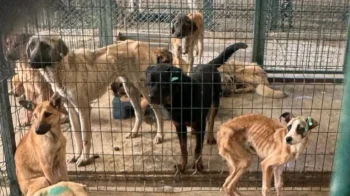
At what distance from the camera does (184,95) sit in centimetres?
397

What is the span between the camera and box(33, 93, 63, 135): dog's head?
3.38 metres

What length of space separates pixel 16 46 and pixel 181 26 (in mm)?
2868

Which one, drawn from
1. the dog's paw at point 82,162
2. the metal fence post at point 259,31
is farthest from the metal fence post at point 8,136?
the metal fence post at point 259,31

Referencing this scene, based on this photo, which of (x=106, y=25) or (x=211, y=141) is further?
(x=106, y=25)

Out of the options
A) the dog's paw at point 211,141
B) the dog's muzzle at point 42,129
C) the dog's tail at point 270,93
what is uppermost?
the dog's muzzle at point 42,129

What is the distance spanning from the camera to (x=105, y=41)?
6445mm

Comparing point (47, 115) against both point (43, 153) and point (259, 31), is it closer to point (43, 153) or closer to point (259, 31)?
point (43, 153)

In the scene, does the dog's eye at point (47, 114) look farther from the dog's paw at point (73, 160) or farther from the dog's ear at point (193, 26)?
the dog's ear at point (193, 26)

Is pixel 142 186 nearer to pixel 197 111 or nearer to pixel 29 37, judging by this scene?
Result: pixel 197 111

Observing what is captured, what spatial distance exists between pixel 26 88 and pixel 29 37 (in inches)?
53.3

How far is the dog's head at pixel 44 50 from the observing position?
3.89 metres

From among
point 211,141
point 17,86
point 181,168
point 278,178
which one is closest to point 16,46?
point 17,86

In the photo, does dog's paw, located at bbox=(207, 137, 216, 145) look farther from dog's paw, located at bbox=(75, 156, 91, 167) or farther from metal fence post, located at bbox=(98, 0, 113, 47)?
metal fence post, located at bbox=(98, 0, 113, 47)

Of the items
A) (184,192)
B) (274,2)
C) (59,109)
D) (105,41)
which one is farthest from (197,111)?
(274,2)
